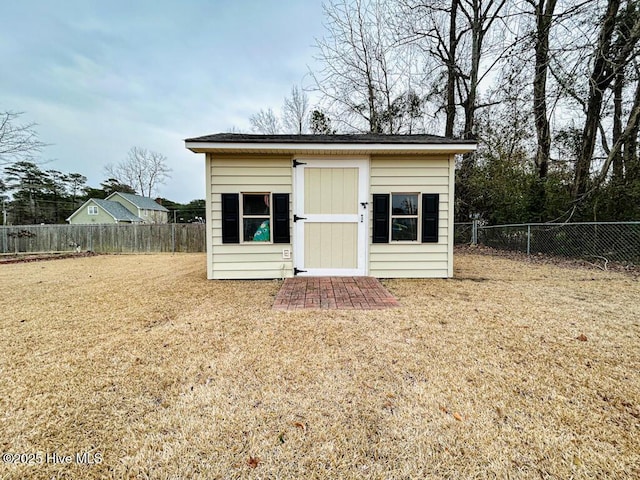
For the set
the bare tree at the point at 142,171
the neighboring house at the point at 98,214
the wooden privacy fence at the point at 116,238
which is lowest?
the wooden privacy fence at the point at 116,238

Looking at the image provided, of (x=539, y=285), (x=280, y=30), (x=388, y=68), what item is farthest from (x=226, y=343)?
(x=388, y=68)

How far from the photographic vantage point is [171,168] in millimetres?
27500

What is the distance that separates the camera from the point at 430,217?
204 inches

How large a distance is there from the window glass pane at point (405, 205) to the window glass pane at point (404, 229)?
0.13m

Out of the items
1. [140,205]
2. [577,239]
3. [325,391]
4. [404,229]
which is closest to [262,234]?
[404,229]

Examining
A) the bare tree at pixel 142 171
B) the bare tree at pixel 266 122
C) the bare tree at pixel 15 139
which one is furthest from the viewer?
the bare tree at pixel 142 171

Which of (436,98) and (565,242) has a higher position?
(436,98)

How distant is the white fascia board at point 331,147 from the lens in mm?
4727

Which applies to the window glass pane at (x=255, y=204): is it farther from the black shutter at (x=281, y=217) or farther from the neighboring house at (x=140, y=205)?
the neighboring house at (x=140, y=205)

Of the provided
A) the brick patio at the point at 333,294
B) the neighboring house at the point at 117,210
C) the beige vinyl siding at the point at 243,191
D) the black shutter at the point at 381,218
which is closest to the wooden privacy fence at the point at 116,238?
the beige vinyl siding at the point at 243,191

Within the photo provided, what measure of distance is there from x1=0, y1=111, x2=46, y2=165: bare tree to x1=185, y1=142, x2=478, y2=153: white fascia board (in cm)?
1176

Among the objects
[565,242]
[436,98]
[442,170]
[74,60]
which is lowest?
[565,242]

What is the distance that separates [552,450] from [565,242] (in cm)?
773

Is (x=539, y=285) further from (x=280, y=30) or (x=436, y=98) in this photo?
(x=280, y=30)
